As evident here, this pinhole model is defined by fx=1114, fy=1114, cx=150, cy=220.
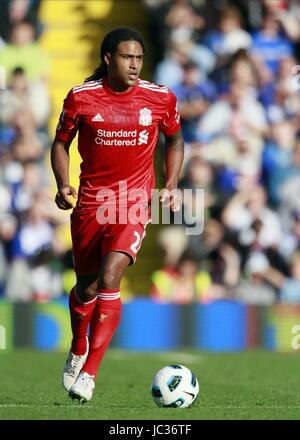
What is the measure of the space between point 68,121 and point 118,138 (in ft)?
1.35

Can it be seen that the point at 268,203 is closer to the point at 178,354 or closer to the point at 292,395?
the point at 178,354

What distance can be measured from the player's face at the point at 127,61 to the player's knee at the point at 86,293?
169cm

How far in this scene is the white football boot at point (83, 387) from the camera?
8070mm

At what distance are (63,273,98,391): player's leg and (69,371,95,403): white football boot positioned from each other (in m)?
0.76

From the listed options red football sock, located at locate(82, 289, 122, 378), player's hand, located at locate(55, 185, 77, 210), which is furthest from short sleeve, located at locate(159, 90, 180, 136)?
red football sock, located at locate(82, 289, 122, 378)

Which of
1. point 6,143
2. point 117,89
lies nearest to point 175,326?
point 6,143

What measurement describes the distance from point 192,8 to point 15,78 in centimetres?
313

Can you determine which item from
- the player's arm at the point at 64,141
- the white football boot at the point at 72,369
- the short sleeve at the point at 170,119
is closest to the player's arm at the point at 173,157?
the short sleeve at the point at 170,119

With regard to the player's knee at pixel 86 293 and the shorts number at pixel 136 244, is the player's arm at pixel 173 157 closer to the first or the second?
the shorts number at pixel 136 244

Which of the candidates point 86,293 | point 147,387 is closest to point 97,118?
point 86,293

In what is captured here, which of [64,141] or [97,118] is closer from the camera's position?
[97,118]

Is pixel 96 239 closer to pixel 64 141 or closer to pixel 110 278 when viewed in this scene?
pixel 110 278

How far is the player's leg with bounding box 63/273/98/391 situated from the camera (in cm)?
896

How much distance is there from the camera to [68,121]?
28.4 ft
